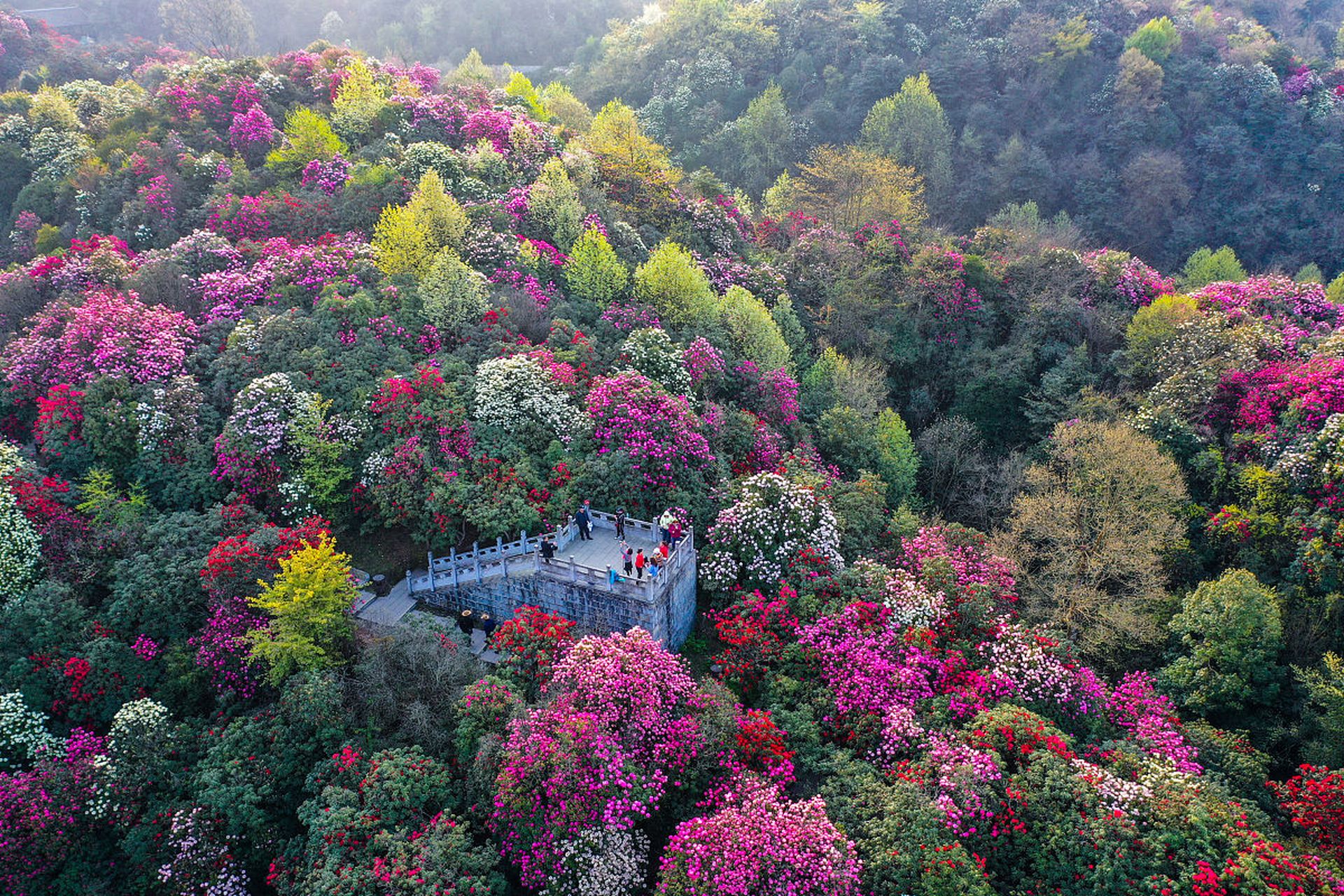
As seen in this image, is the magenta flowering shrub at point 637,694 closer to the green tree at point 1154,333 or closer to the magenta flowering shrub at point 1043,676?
the magenta flowering shrub at point 1043,676

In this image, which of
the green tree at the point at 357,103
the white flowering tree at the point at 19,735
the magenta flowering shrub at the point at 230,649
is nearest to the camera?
the white flowering tree at the point at 19,735

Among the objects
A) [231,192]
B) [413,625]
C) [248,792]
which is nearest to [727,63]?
[231,192]

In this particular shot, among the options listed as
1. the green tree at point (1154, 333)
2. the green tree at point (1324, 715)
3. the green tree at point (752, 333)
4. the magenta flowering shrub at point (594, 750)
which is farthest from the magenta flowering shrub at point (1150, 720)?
the green tree at point (752, 333)

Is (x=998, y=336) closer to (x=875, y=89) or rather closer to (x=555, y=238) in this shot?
(x=555, y=238)

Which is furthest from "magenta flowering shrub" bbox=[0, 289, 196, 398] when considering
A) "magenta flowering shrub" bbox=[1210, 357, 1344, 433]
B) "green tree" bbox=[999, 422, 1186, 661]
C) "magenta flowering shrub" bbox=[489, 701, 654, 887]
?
"magenta flowering shrub" bbox=[1210, 357, 1344, 433]

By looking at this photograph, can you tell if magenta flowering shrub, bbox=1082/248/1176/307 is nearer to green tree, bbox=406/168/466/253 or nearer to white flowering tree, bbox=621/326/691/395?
white flowering tree, bbox=621/326/691/395

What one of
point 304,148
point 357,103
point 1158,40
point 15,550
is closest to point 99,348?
point 15,550
